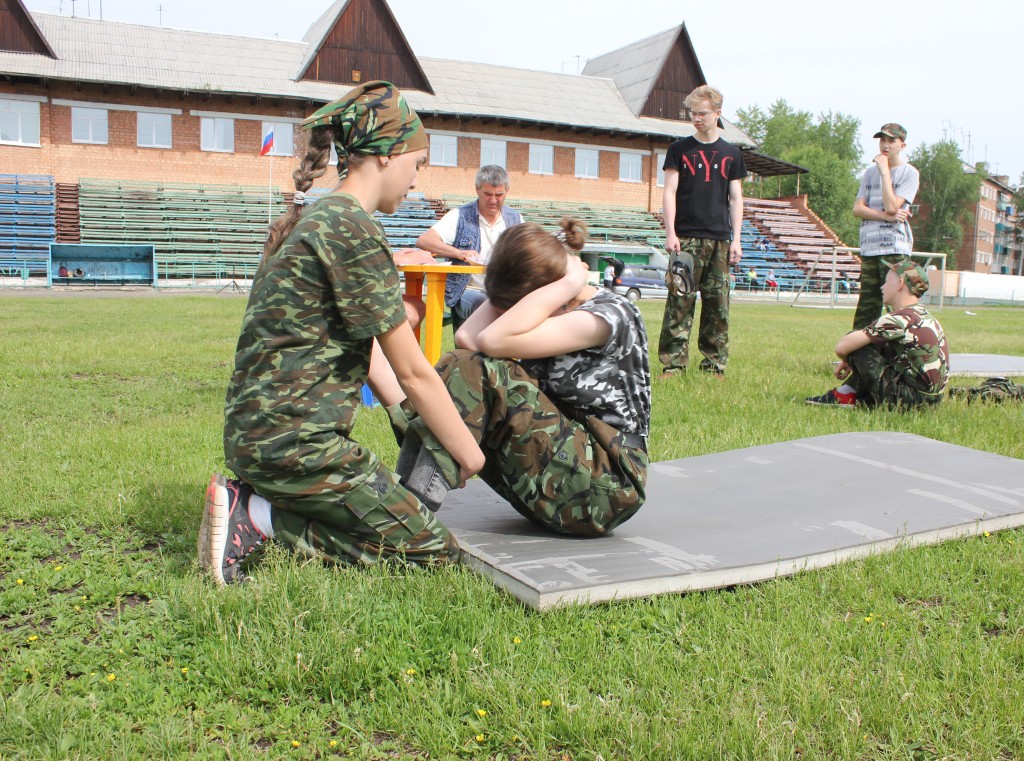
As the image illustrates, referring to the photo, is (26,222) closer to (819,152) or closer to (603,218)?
(603,218)

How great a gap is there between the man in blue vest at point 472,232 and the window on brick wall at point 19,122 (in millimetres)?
30808

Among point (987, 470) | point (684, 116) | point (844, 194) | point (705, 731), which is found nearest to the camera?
point (705, 731)

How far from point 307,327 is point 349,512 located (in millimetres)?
559

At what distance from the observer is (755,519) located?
3.58 metres

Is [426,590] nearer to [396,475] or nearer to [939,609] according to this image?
[396,475]

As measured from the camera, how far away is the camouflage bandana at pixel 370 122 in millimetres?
2801

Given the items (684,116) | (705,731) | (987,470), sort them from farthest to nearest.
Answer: (684,116) → (987,470) → (705,731)

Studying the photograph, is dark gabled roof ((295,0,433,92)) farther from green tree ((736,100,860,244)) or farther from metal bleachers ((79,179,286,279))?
green tree ((736,100,860,244))

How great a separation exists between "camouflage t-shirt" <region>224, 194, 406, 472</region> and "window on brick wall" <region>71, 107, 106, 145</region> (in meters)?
34.3

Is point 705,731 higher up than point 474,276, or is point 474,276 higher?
point 474,276

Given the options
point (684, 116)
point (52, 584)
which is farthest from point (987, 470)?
point (684, 116)

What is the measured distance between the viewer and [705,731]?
2.07 meters

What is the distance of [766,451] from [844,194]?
78.0m

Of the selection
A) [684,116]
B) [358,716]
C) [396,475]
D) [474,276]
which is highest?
[684,116]
